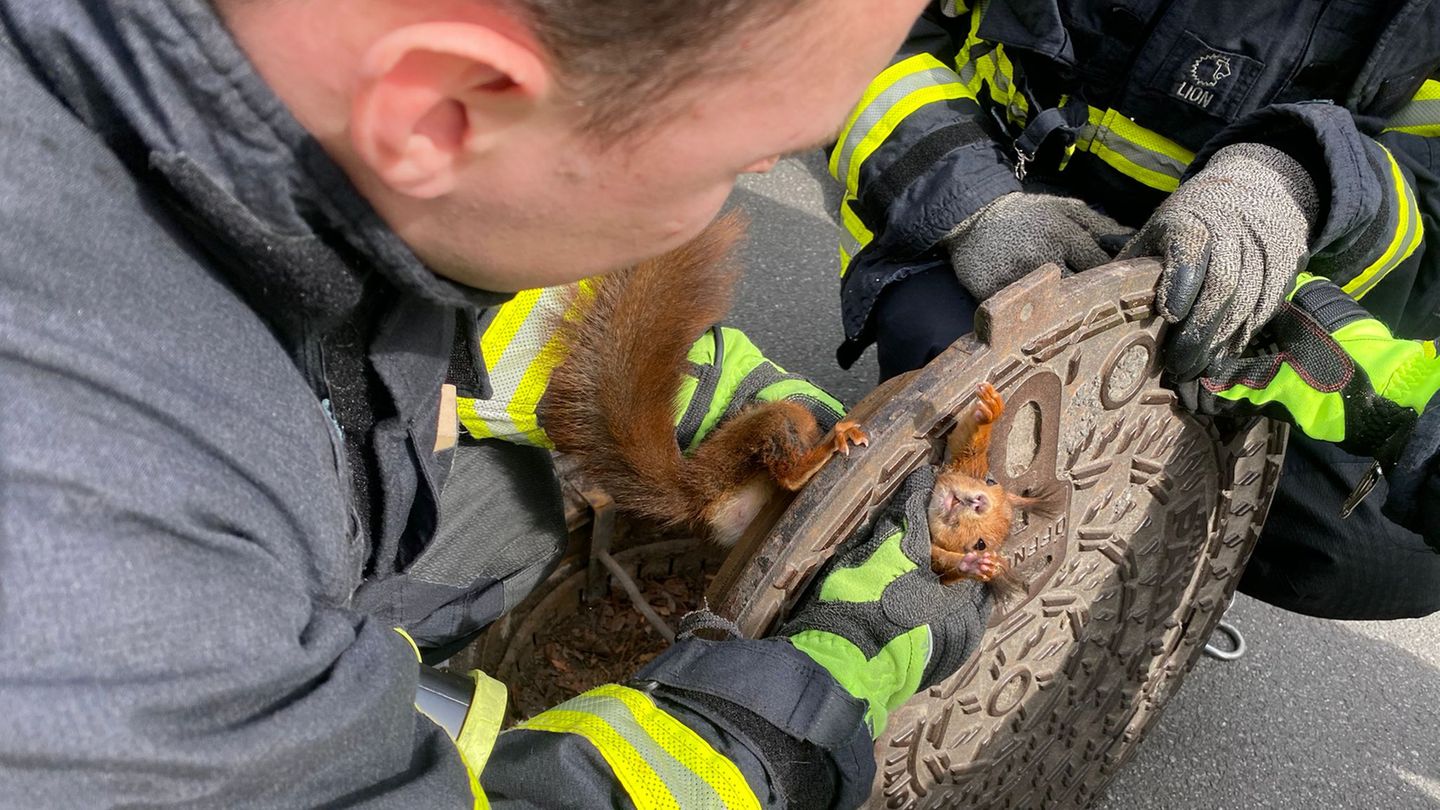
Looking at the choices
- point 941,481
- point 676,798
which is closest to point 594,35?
point 676,798

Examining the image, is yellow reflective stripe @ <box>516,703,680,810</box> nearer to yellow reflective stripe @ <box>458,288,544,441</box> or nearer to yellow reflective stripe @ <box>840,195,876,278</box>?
yellow reflective stripe @ <box>458,288,544,441</box>

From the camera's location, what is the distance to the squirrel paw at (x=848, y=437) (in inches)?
41.0

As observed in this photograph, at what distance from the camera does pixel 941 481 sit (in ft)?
3.79

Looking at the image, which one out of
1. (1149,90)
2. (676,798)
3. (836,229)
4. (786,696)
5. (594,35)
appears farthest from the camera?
(836,229)

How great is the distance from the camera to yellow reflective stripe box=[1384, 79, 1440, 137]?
1.52 meters

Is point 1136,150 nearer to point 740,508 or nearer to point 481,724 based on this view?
point 740,508

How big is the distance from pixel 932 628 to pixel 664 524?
63cm

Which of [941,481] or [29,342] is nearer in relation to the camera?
[29,342]

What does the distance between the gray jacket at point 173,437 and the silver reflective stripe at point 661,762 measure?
300 millimetres

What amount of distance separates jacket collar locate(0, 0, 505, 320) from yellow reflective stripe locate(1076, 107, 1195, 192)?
59.6 inches

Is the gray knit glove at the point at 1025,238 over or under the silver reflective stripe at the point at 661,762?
over

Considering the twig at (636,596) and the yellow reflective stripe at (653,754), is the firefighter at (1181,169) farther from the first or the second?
the yellow reflective stripe at (653,754)

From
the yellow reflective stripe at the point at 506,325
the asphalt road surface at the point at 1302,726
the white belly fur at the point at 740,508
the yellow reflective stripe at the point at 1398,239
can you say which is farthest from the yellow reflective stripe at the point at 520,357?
the asphalt road surface at the point at 1302,726

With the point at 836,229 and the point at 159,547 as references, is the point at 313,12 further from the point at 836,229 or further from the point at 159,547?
the point at 836,229
